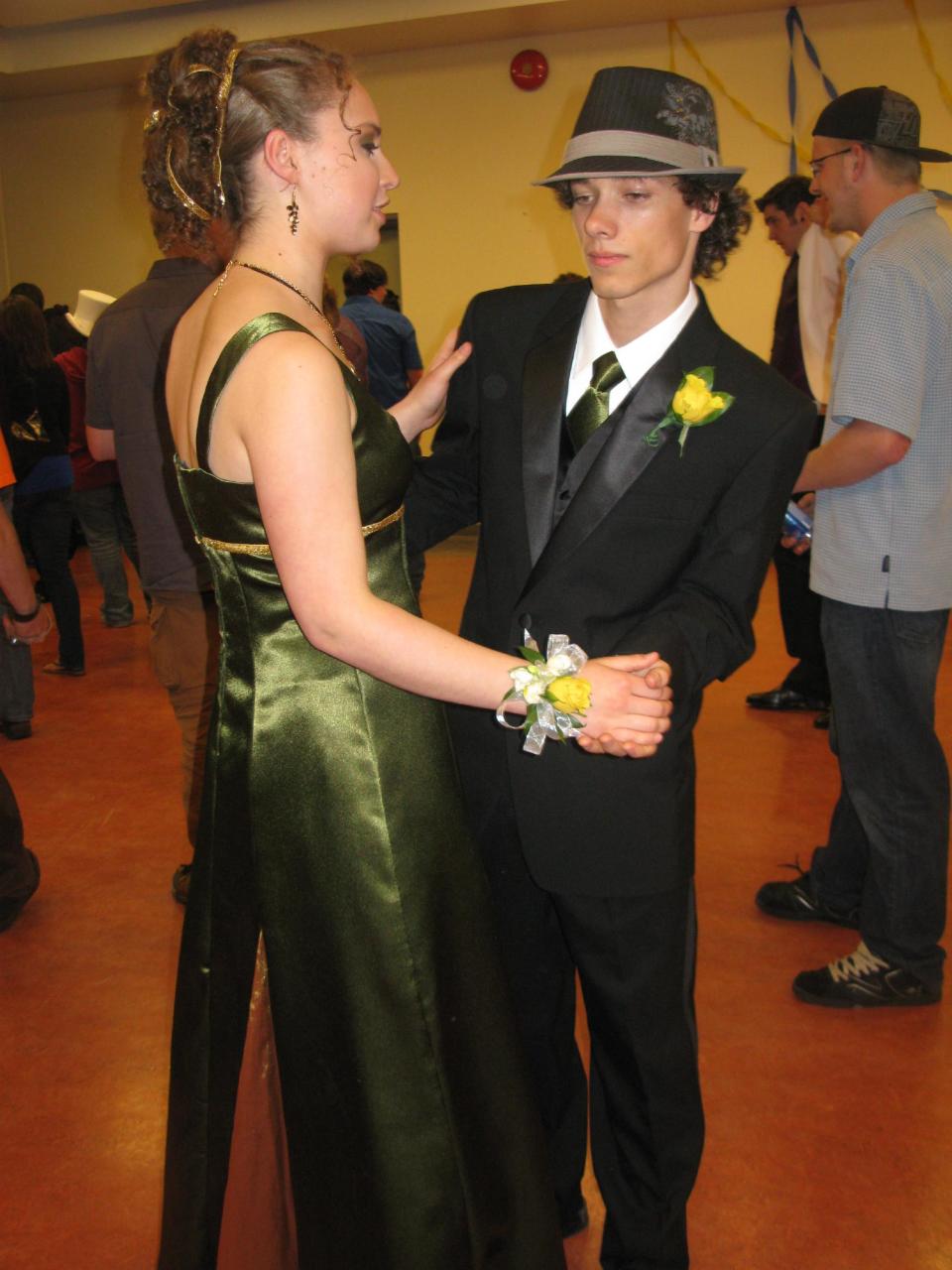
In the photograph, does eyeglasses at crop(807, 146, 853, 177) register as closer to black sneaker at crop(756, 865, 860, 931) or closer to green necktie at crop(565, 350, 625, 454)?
green necktie at crop(565, 350, 625, 454)

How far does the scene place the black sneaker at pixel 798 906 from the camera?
9.60 feet

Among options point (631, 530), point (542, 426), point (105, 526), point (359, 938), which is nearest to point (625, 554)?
point (631, 530)

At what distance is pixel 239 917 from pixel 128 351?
6.16 ft

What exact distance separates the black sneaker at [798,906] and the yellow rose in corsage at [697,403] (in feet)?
6.04

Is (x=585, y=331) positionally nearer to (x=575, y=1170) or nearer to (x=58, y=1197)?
(x=575, y=1170)

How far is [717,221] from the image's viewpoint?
1.62m

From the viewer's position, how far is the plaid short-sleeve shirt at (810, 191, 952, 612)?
229cm

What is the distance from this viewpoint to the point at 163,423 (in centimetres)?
292

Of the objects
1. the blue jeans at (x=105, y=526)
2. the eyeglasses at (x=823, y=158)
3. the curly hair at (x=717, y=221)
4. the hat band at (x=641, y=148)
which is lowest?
the blue jeans at (x=105, y=526)

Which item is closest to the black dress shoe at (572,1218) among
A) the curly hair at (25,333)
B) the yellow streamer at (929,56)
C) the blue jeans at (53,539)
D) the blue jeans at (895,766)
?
the blue jeans at (895,766)

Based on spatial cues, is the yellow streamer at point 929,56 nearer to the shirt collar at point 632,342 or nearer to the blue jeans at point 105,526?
the blue jeans at point 105,526

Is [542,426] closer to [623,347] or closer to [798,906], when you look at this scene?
[623,347]

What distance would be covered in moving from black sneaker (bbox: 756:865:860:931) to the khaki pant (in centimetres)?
147

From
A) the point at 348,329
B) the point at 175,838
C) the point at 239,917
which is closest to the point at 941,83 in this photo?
the point at 348,329
